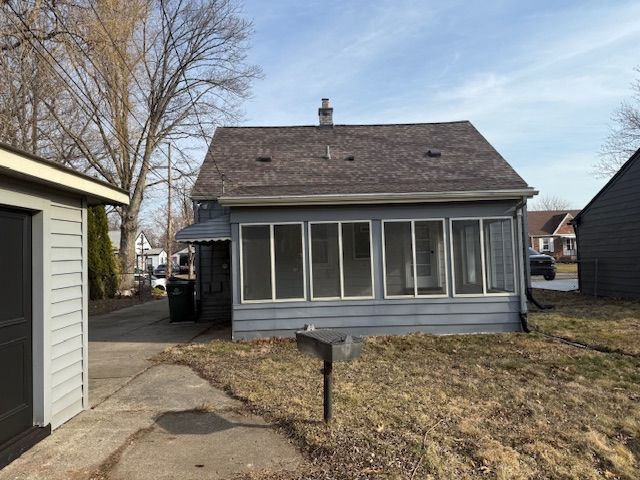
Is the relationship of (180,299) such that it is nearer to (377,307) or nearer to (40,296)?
(377,307)

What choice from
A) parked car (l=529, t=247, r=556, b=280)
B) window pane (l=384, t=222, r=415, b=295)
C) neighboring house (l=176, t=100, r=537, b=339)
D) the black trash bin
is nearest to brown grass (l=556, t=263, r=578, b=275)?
parked car (l=529, t=247, r=556, b=280)

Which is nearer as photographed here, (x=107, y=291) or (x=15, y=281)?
(x=15, y=281)

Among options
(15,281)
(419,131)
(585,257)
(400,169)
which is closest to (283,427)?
(15,281)

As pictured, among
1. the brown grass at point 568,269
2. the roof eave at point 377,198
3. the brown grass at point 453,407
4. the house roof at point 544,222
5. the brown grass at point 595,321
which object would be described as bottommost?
the brown grass at point 453,407

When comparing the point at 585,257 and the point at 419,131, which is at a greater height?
the point at 419,131

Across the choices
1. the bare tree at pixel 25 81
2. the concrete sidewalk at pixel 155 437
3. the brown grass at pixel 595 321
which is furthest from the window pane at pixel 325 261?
the bare tree at pixel 25 81

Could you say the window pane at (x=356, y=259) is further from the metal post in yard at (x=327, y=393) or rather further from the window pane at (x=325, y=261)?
the metal post in yard at (x=327, y=393)

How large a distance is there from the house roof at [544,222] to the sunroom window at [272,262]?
161 feet

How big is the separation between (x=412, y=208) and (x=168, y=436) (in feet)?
21.7

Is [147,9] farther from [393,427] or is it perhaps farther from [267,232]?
→ [393,427]

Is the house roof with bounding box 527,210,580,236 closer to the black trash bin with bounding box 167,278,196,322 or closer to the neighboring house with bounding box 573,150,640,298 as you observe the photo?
the neighboring house with bounding box 573,150,640,298

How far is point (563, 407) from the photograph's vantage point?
17.1ft

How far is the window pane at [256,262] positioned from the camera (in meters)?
9.59

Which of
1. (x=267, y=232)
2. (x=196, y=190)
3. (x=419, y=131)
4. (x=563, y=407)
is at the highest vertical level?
(x=419, y=131)
